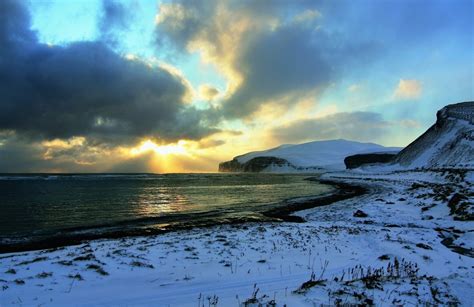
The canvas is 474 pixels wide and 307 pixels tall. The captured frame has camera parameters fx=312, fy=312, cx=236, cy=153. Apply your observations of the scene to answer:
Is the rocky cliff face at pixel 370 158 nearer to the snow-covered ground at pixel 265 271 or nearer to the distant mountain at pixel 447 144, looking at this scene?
the distant mountain at pixel 447 144

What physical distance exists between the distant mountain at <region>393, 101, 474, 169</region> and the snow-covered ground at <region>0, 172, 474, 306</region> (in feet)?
186

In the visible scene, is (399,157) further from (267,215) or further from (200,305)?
(200,305)

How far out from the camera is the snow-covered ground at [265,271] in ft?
21.9

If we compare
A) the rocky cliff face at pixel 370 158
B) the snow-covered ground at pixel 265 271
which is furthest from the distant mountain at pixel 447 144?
the rocky cliff face at pixel 370 158

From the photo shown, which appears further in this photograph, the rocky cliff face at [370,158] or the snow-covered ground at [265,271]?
the rocky cliff face at [370,158]

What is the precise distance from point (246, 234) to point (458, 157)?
69511 mm

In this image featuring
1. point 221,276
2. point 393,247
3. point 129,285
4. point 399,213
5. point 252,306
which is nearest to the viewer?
point 252,306

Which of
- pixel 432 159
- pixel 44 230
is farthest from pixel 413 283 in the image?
pixel 432 159

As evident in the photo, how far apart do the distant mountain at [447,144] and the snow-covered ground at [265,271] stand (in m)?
56.6

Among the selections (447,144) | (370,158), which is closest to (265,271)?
(447,144)

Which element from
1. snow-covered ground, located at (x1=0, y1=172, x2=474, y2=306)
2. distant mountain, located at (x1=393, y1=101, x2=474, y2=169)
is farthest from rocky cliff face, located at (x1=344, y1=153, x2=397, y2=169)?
snow-covered ground, located at (x1=0, y1=172, x2=474, y2=306)

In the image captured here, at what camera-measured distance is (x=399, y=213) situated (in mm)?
22516

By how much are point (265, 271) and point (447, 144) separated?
85.4m

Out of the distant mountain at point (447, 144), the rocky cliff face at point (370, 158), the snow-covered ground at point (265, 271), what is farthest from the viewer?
the rocky cliff face at point (370, 158)
